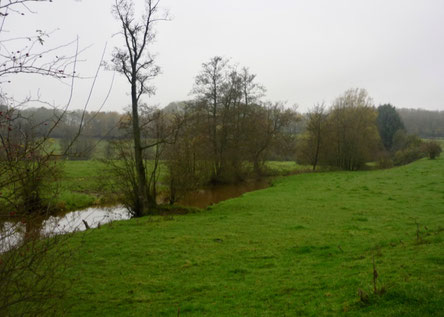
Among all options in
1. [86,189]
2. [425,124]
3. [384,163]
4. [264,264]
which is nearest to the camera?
[264,264]

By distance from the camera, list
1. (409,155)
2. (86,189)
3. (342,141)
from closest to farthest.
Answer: (86,189) → (342,141) → (409,155)

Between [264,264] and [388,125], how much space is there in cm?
5468

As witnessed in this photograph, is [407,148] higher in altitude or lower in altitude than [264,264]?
higher

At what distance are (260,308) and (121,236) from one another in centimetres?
598

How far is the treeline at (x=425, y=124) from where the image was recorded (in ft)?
241

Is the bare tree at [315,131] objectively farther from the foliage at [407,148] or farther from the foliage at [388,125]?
the foliage at [388,125]

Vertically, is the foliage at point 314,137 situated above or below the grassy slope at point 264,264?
above

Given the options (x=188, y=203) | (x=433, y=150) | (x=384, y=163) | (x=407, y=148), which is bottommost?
(x=188, y=203)

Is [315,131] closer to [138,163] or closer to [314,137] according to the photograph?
[314,137]

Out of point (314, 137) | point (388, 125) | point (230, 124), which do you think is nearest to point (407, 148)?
point (388, 125)

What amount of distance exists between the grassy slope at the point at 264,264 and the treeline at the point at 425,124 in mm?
74303

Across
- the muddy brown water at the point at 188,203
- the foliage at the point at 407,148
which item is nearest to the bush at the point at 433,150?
the foliage at the point at 407,148

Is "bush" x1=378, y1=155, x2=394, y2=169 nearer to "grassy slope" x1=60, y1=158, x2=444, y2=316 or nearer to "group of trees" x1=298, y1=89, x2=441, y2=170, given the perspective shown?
"group of trees" x1=298, y1=89, x2=441, y2=170

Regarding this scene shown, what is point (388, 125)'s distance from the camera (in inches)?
2053
